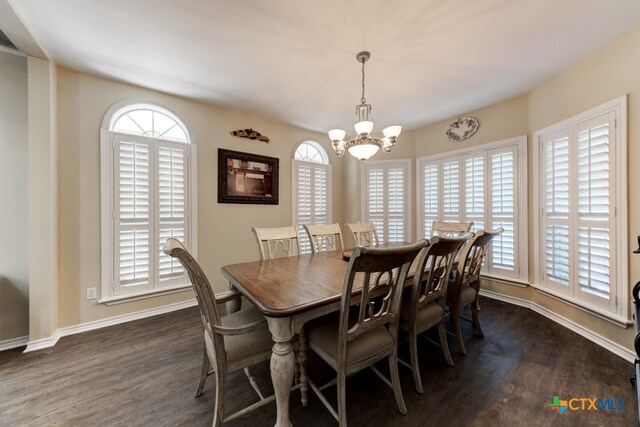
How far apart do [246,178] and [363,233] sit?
1.86 meters

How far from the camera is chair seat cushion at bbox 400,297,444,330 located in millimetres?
1680

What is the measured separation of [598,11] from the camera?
174 centimetres

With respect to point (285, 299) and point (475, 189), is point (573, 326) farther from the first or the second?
point (285, 299)

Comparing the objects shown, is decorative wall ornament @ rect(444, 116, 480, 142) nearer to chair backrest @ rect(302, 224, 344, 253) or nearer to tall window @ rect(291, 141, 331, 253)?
tall window @ rect(291, 141, 331, 253)

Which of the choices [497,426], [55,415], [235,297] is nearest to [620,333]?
[497,426]

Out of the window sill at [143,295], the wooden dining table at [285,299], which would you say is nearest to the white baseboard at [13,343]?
the window sill at [143,295]

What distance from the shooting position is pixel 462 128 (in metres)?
3.56

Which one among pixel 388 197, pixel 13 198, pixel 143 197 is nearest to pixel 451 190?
pixel 388 197

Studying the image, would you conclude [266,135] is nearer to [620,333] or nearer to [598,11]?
[598,11]

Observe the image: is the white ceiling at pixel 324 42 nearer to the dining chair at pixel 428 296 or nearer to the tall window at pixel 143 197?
the tall window at pixel 143 197

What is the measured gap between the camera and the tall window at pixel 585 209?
2043mm

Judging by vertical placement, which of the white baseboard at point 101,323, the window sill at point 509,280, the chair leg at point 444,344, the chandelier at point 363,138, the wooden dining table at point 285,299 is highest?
the chandelier at point 363,138

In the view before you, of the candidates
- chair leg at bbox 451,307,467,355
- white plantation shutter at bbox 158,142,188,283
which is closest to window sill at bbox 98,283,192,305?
white plantation shutter at bbox 158,142,188,283

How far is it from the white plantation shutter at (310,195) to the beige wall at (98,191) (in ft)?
1.58
